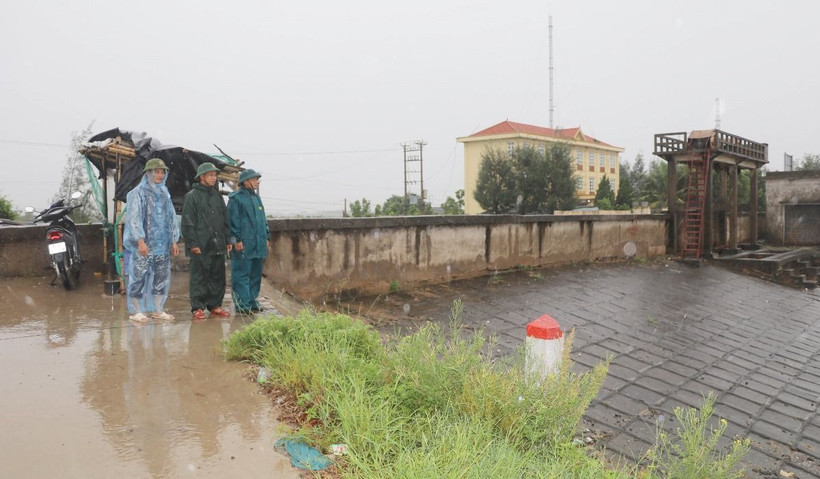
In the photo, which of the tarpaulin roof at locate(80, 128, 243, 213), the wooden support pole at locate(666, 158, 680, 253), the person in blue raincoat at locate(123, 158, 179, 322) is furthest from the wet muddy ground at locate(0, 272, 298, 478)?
the wooden support pole at locate(666, 158, 680, 253)

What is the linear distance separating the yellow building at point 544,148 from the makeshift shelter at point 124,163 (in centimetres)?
3757

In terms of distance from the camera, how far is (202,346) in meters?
4.77

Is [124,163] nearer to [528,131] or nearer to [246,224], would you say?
[246,224]

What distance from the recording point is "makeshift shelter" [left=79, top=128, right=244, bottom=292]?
22.2 ft

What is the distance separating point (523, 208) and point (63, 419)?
4067 cm

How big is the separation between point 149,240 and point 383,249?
4.14 meters

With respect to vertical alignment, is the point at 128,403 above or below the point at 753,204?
below

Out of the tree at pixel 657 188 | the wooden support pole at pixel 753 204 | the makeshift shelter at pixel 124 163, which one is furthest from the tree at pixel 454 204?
the makeshift shelter at pixel 124 163

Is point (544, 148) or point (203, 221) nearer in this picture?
point (203, 221)

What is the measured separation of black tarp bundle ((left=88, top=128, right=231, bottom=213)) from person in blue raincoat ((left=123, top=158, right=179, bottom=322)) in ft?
4.61

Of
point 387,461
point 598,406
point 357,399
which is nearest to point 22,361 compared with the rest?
point 357,399

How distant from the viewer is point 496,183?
42375mm

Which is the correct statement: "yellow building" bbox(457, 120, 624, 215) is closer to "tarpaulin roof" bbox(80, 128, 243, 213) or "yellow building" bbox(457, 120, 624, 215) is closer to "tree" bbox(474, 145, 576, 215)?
"tree" bbox(474, 145, 576, 215)

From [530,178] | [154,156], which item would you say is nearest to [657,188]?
[530,178]
